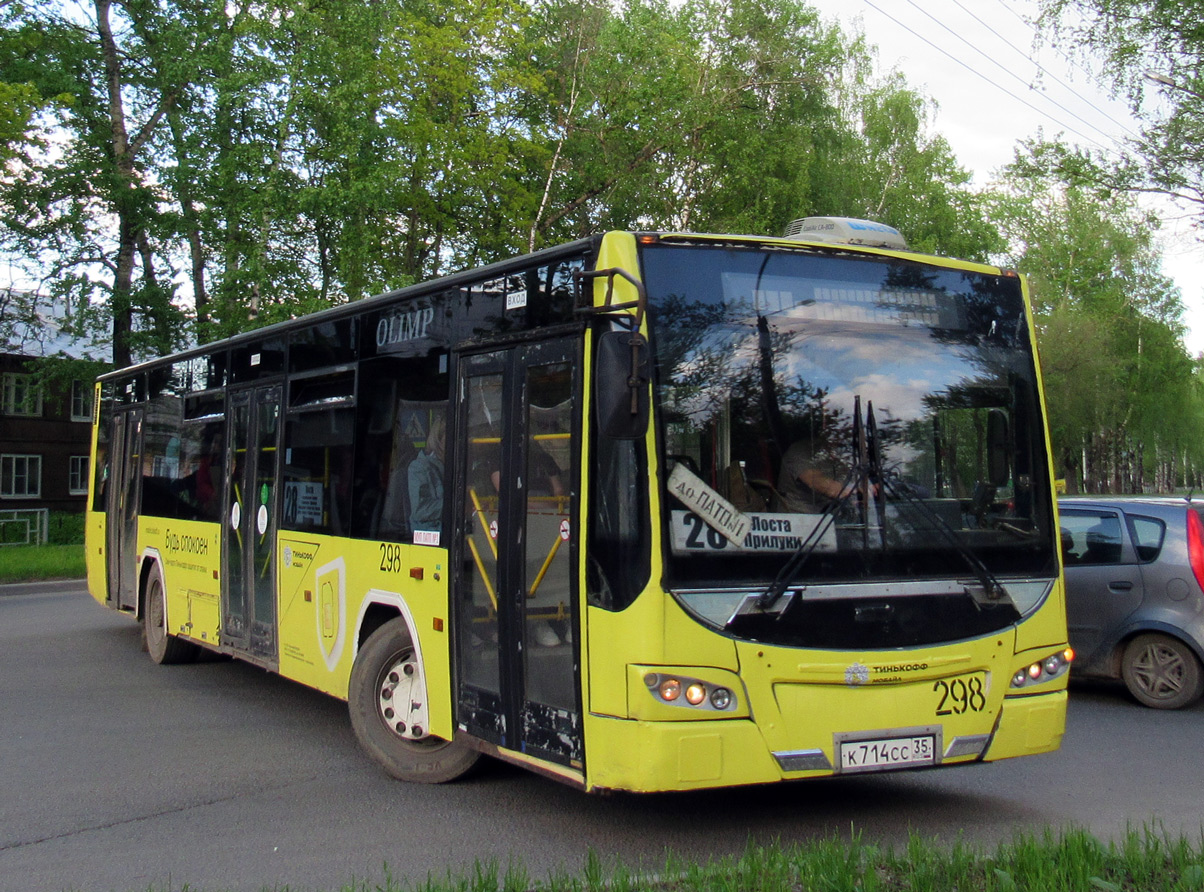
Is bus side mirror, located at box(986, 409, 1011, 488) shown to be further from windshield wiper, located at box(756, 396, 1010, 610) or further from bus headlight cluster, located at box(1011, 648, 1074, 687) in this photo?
bus headlight cluster, located at box(1011, 648, 1074, 687)

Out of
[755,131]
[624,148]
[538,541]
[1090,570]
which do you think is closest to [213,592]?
[538,541]

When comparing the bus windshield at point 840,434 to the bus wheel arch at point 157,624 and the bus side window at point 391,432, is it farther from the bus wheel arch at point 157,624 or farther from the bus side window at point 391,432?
the bus wheel arch at point 157,624

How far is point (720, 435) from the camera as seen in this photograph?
5.44 meters

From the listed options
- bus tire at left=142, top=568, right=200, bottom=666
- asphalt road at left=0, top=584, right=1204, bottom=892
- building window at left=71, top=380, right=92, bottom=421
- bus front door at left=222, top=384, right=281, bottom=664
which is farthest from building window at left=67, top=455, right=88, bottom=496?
asphalt road at left=0, top=584, right=1204, bottom=892

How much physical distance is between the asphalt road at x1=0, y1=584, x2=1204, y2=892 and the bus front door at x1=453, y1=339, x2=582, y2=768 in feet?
2.02

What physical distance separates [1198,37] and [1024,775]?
1745 cm

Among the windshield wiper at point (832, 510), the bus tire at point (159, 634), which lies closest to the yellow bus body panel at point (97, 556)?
the bus tire at point (159, 634)

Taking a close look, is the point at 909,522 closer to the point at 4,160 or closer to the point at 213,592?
the point at 213,592

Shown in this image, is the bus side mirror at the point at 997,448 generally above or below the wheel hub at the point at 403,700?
above

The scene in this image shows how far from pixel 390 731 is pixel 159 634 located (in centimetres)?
533

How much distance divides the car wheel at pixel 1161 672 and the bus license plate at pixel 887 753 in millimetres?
4613

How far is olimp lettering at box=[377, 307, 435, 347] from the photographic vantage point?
7.18 metres

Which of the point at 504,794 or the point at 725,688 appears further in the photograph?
the point at 504,794

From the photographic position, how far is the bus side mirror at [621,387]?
4.99 metres
